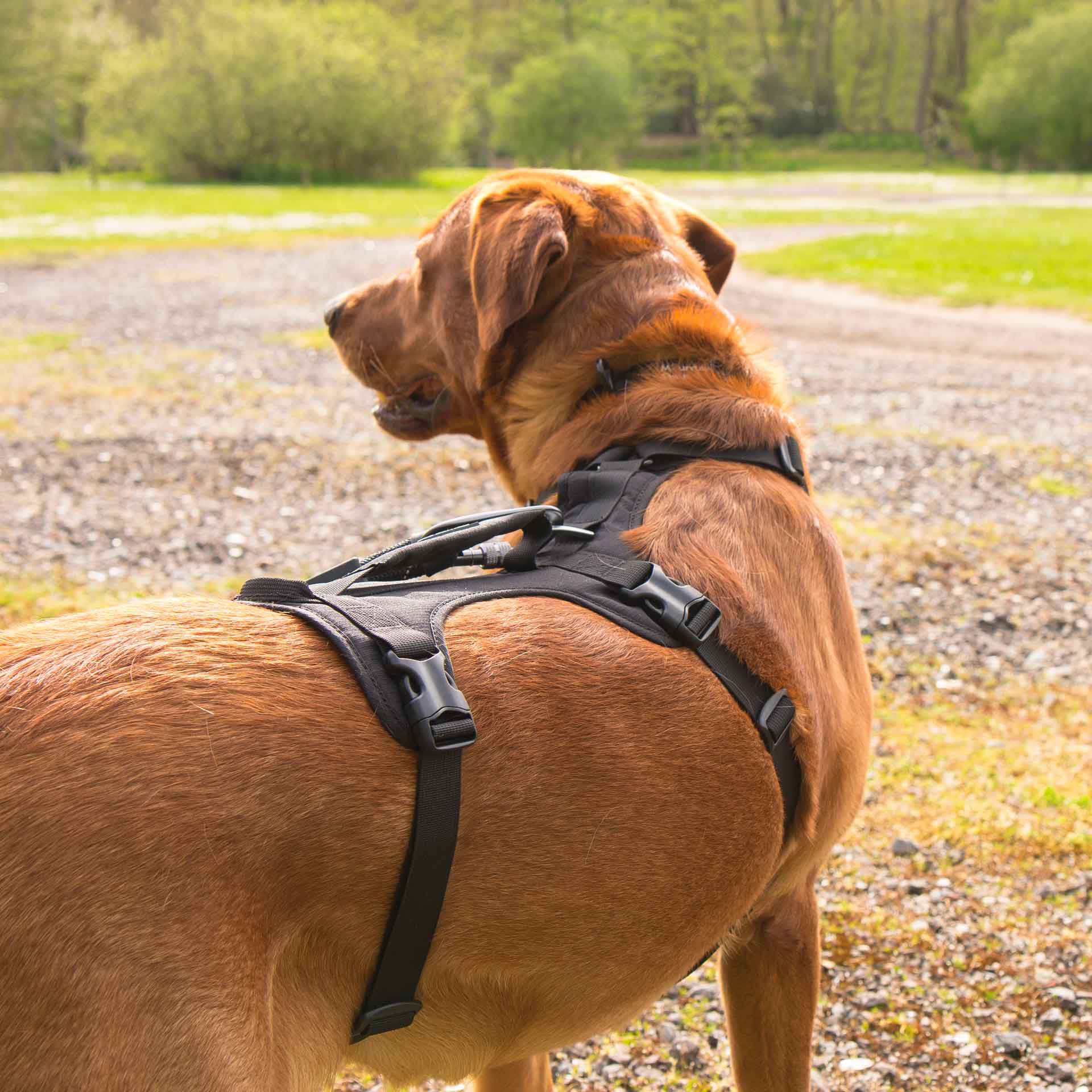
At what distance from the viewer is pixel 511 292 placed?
8.70 feet

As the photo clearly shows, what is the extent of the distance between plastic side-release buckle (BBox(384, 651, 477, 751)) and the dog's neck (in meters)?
1.04

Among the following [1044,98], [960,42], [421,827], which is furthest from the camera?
[960,42]

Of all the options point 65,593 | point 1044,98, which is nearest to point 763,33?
point 1044,98

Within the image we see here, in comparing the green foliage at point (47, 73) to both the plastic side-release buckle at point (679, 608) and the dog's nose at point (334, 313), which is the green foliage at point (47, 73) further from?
the plastic side-release buckle at point (679, 608)

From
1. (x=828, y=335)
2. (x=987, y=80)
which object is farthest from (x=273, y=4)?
(x=828, y=335)

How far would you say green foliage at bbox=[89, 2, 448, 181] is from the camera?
2344 inches

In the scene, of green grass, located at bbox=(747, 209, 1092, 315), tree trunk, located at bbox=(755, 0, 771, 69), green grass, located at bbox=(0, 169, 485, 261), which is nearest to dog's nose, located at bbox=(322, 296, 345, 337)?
green grass, located at bbox=(0, 169, 485, 261)

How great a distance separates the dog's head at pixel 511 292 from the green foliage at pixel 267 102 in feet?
196

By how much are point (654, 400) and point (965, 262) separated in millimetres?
19556

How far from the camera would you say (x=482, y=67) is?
3172 inches

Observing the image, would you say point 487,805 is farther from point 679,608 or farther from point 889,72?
point 889,72

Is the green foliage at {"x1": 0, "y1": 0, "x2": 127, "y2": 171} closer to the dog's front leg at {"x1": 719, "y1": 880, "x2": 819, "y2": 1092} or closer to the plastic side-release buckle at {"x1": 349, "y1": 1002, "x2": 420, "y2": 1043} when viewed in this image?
the dog's front leg at {"x1": 719, "y1": 880, "x2": 819, "y2": 1092}

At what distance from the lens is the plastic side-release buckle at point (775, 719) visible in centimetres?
201

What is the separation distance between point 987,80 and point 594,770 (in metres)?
74.3
